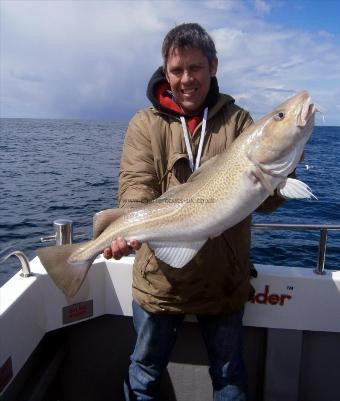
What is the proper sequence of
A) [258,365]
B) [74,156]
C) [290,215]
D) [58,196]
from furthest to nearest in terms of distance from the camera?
[74,156]
[58,196]
[290,215]
[258,365]

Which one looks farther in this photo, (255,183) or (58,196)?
(58,196)

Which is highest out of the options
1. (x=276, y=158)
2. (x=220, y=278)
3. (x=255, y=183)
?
(x=276, y=158)

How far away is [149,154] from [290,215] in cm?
1146

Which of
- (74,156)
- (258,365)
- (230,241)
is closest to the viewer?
(230,241)

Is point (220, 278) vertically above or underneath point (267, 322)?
above

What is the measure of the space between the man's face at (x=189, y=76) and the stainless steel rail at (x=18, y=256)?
176 centimetres

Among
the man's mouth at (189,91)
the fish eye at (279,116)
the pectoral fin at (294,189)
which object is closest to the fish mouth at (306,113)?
the fish eye at (279,116)

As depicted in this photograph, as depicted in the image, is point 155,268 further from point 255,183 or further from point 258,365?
point 258,365

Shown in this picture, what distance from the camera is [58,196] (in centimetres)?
1736

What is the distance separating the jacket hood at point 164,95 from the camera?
328 cm

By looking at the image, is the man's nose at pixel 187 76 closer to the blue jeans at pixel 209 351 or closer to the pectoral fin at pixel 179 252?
the pectoral fin at pixel 179 252

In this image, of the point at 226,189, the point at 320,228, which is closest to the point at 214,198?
the point at 226,189

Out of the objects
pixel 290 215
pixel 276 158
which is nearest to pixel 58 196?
pixel 290 215

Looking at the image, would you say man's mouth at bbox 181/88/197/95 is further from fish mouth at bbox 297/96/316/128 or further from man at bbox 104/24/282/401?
fish mouth at bbox 297/96/316/128
